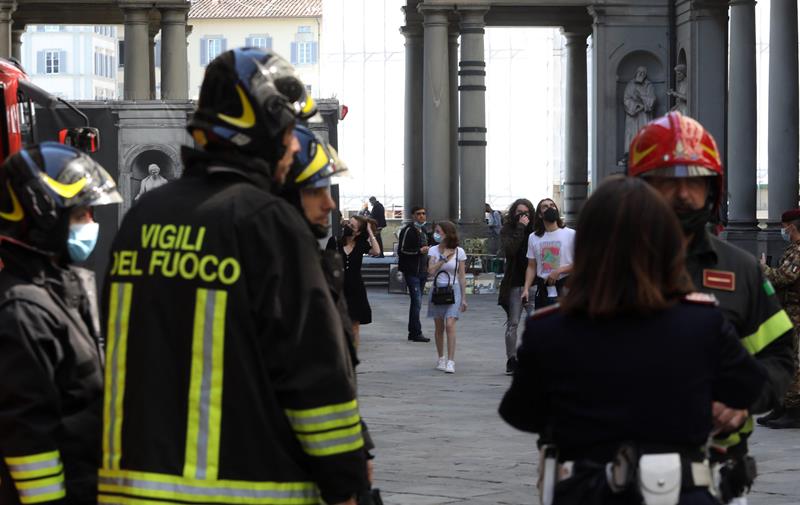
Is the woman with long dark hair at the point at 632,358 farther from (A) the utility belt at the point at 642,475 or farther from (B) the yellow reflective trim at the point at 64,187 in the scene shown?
(B) the yellow reflective trim at the point at 64,187

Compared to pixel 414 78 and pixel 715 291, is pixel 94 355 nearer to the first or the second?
pixel 715 291

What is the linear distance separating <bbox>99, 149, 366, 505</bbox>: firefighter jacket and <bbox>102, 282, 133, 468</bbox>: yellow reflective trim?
46mm

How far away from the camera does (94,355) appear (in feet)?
15.7

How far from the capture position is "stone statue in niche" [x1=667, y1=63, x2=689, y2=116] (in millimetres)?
30094

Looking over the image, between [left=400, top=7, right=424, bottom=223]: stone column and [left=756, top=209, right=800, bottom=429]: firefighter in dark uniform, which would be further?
[left=400, top=7, right=424, bottom=223]: stone column

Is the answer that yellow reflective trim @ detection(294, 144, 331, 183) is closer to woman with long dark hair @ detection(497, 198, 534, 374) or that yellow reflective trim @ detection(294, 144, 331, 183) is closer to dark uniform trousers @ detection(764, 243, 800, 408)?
dark uniform trousers @ detection(764, 243, 800, 408)

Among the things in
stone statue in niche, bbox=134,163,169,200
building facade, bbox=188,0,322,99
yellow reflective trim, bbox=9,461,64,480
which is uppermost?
building facade, bbox=188,0,322,99

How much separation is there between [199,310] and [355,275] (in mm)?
14731

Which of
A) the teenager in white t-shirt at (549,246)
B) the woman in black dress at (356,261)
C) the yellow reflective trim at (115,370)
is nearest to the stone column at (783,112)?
the woman in black dress at (356,261)

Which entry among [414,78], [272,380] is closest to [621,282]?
[272,380]

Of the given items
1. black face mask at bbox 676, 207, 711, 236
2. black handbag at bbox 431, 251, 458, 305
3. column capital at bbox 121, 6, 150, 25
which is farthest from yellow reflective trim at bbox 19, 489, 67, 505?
column capital at bbox 121, 6, 150, 25

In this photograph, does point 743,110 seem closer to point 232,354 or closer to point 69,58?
point 232,354

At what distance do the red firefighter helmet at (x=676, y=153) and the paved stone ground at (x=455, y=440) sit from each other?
178 inches

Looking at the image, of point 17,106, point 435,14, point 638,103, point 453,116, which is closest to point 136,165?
point 17,106
